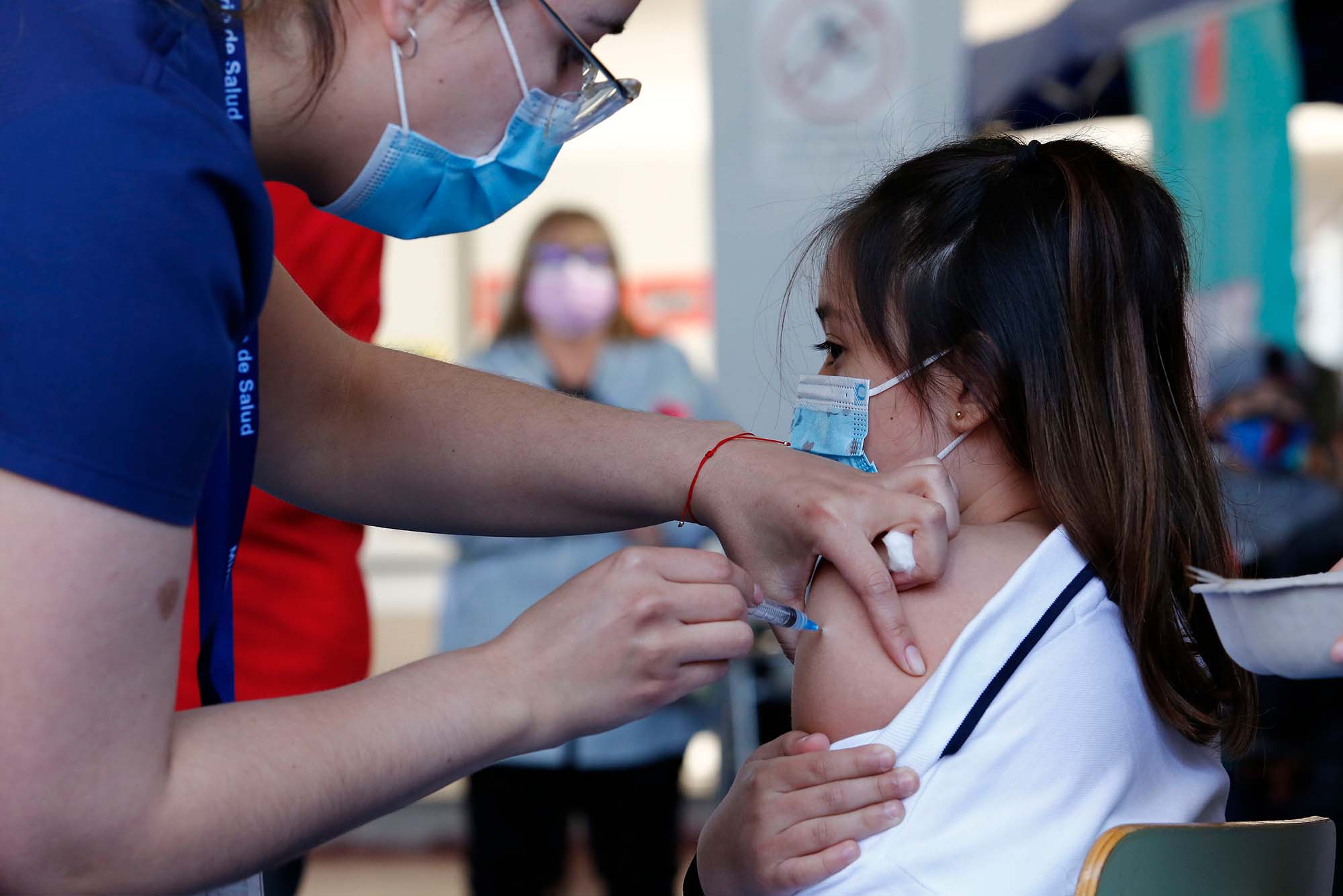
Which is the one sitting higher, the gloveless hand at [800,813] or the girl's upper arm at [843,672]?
the girl's upper arm at [843,672]

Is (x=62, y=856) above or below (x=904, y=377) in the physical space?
below

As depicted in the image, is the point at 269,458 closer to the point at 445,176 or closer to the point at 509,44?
the point at 445,176

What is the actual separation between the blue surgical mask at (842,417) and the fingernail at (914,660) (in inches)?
9.5

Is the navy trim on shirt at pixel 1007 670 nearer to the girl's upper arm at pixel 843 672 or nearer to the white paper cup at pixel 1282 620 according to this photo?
the girl's upper arm at pixel 843 672

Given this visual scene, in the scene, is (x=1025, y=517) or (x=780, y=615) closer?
(x=780, y=615)

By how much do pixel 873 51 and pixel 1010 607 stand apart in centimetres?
189

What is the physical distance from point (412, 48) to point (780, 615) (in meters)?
0.54

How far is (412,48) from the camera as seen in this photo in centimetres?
95

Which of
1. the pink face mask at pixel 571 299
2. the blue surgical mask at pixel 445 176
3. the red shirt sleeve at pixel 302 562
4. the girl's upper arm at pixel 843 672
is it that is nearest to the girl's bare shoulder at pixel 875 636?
the girl's upper arm at pixel 843 672

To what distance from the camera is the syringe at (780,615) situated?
976 millimetres

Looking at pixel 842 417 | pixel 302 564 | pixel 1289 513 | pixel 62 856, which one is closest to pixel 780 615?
pixel 842 417

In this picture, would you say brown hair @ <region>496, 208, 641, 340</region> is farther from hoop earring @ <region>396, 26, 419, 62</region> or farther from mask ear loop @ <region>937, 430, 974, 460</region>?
hoop earring @ <region>396, 26, 419, 62</region>

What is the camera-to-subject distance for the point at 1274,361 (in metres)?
3.16

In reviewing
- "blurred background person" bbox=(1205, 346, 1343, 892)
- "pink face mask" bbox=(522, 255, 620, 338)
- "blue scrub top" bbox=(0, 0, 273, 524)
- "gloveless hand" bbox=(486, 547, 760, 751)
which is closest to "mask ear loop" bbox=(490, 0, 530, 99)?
"blue scrub top" bbox=(0, 0, 273, 524)
